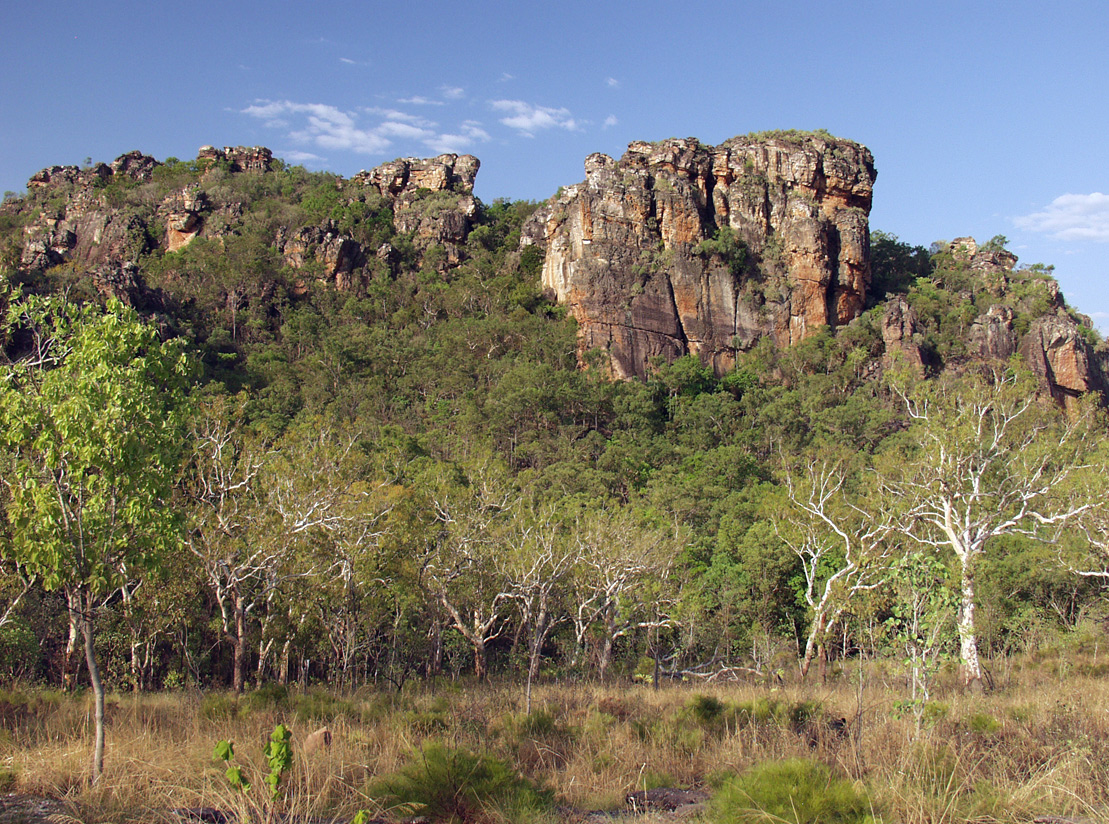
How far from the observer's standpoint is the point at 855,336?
5466 centimetres

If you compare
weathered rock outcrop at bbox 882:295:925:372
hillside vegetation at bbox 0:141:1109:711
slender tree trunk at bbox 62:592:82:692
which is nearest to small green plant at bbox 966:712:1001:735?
hillside vegetation at bbox 0:141:1109:711

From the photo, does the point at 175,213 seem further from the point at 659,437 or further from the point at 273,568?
the point at 273,568

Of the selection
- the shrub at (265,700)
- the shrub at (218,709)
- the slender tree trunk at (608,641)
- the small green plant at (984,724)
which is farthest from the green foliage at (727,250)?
the shrub at (218,709)

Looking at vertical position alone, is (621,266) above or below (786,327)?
above

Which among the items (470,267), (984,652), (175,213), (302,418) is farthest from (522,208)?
(984,652)

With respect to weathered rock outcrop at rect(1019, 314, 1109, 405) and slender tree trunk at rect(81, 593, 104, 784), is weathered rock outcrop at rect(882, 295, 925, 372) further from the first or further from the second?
slender tree trunk at rect(81, 593, 104, 784)

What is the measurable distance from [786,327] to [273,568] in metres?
51.0

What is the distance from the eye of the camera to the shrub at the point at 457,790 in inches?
220

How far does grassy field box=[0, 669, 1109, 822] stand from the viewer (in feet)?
18.1

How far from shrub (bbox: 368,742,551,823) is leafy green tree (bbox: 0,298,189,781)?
2475 mm

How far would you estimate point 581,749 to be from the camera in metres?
7.53

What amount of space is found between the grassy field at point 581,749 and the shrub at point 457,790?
0.03m

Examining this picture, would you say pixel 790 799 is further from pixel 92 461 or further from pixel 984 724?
pixel 92 461

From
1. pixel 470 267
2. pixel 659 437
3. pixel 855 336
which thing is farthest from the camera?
pixel 470 267
